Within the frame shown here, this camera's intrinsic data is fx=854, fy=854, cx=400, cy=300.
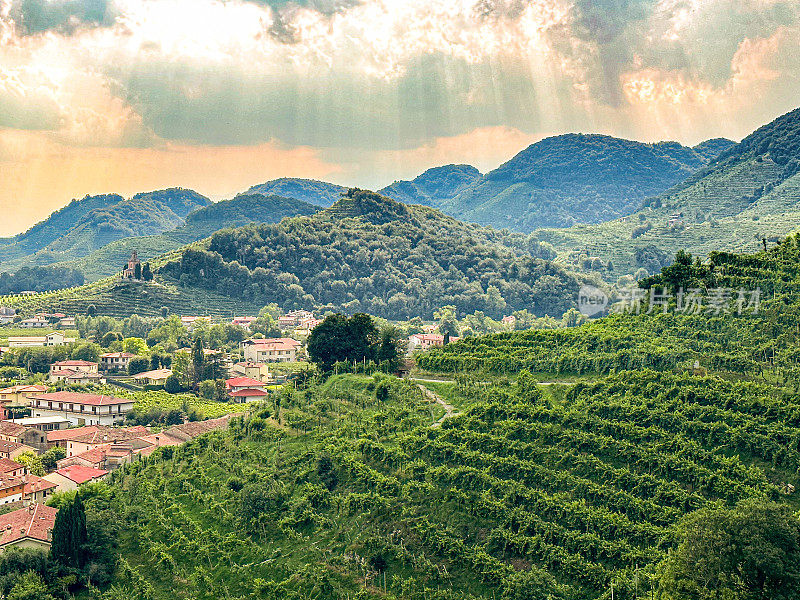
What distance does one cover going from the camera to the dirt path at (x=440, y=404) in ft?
104

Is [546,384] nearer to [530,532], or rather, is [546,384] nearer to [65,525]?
[530,532]

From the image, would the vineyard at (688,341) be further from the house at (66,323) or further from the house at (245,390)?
the house at (66,323)

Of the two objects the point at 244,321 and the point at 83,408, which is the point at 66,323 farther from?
the point at 83,408

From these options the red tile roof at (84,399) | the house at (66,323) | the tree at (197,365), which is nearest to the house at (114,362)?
the tree at (197,365)

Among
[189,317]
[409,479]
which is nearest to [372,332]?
[409,479]

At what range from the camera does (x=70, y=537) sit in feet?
96.0

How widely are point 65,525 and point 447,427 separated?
13.6m

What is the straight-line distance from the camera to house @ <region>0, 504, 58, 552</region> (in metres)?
32.7

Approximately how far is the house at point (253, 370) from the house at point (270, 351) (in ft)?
15.7

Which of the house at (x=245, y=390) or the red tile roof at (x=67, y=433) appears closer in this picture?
the red tile roof at (x=67, y=433)

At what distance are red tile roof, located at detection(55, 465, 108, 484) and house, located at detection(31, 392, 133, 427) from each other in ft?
39.2

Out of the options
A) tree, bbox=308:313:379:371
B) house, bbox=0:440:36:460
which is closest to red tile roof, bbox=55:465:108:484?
house, bbox=0:440:36:460

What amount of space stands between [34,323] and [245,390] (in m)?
44.2

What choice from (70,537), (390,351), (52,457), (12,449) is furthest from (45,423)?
(70,537)
